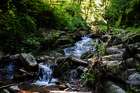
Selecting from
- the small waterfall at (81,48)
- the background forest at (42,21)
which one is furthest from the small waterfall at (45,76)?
the small waterfall at (81,48)

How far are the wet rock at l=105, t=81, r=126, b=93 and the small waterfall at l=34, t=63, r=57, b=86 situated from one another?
3.89 metres

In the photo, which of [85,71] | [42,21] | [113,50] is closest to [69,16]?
[42,21]

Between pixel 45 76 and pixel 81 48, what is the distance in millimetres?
5420

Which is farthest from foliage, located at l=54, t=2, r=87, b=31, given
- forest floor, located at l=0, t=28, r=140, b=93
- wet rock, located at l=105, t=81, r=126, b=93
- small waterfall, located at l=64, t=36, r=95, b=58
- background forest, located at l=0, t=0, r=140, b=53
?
wet rock, located at l=105, t=81, r=126, b=93

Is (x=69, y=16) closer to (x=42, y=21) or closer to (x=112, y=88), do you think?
(x=42, y=21)

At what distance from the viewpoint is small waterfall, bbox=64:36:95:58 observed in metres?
15.6

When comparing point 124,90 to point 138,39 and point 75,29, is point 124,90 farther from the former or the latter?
point 75,29

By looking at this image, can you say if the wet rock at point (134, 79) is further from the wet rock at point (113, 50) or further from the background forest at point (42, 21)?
the background forest at point (42, 21)

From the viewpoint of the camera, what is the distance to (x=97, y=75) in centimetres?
797

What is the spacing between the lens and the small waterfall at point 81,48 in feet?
51.2

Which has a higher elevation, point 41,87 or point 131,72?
point 131,72

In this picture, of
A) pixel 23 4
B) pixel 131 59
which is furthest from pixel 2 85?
pixel 23 4

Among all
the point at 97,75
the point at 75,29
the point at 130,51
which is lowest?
the point at 75,29

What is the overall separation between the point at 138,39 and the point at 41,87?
393 centimetres
